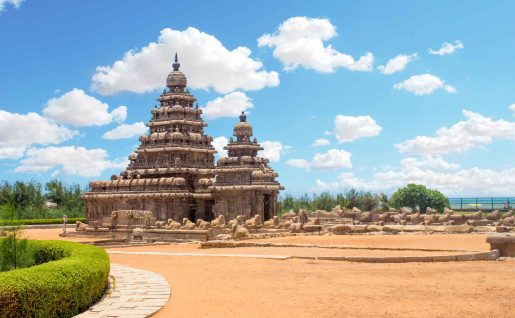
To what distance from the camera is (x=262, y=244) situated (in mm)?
26438

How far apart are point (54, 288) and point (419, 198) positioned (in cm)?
6569

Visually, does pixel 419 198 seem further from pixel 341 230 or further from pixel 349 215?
pixel 341 230

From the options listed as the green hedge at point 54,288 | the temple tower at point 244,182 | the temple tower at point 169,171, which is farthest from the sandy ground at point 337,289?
the temple tower at point 169,171

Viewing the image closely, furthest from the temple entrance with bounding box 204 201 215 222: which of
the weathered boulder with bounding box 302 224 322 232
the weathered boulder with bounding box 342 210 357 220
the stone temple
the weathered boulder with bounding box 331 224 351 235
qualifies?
the weathered boulder with bounding box 331 224 351 235

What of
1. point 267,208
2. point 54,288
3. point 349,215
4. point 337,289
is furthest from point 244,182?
point 54,288

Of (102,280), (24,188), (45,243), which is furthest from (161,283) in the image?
(24,188)

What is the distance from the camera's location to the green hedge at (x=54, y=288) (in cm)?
853

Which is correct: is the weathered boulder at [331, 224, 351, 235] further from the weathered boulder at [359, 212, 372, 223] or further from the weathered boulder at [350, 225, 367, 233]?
the weathered boulder at [359, 212, 372, 223]

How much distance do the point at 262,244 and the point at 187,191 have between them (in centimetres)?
2383

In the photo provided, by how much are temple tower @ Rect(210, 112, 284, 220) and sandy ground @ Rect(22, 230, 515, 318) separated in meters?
27.7

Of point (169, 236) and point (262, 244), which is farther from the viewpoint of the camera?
point (169, 236)

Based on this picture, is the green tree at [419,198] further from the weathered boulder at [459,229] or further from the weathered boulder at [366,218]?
the weathered boulder at [459,229]

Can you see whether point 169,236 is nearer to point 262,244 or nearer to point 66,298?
point 262,244

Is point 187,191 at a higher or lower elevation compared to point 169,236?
higher
